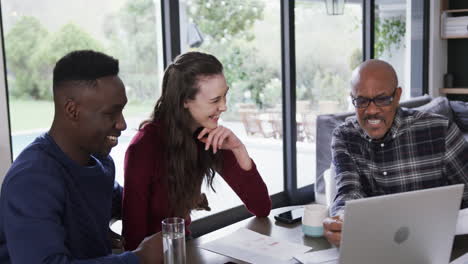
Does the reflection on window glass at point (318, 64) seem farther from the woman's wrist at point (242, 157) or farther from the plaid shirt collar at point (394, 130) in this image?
the woman's wrist at point (242, 157)

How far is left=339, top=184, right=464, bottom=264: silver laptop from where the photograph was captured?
45.4 inches

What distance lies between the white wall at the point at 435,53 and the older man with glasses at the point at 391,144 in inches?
145

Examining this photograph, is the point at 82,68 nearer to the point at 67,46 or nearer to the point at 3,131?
the point at 3,131

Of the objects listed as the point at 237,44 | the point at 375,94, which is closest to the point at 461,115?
the point at 237,44

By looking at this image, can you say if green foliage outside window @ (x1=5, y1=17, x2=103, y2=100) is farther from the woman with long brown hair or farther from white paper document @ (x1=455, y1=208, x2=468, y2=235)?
white paper document @ (x1=455, y1=208, x2=468, y2=235)

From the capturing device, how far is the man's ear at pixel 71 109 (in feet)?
4.26

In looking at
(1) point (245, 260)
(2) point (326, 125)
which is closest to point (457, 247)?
(1) point (245, 260)

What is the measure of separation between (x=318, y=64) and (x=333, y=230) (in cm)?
312

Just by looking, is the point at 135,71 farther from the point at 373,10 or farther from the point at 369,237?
the point at 373,10

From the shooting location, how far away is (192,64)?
6.16 feet

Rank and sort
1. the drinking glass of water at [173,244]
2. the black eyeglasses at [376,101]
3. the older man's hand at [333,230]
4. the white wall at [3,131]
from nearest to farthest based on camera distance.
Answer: the drinking glass of water at [173,244]
the older man's hand at [333,230]
the black eyeglasses at [376,101]
the white wall at [3,131]

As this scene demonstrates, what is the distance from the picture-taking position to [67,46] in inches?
107

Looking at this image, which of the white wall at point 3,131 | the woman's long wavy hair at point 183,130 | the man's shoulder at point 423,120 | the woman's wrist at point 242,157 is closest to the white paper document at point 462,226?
the man's shoulder at point 423,120

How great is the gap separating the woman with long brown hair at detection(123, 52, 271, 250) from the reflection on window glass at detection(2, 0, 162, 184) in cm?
58
